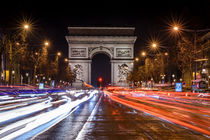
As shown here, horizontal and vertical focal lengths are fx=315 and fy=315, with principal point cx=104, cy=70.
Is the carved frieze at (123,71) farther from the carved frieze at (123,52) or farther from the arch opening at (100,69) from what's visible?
the arch opening at (100,69)

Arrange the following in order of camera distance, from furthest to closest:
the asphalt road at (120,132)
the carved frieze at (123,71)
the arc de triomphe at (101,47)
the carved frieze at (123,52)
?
the carved frieze at (123,52)
the carved frieze at (123,71)
the arc de triomphe at (101,47)
the asphalt road at (120,132)

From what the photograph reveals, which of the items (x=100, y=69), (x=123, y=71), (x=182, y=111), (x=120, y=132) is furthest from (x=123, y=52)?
(x=120, y=132)

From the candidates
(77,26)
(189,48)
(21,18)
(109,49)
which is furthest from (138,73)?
(189,48)

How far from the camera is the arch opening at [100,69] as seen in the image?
127 meters

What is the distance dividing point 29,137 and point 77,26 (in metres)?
72.1

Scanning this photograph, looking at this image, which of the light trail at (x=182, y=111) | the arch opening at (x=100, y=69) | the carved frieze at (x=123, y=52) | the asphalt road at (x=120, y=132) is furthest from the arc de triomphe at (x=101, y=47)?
the asphalt road at (x=120, y=132)

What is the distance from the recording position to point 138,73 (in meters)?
77.4

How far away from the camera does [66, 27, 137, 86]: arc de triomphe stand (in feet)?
257

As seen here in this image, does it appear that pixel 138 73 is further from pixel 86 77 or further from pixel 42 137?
pixel 42 137

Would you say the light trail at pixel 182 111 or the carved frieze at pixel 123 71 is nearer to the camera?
the light trail at pixel 182 111

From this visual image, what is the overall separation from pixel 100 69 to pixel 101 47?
57.8 meters

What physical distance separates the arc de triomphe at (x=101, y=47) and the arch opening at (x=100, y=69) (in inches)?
1683

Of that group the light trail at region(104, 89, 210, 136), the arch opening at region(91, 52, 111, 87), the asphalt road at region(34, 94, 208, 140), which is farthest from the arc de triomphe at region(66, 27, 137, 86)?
→ the asphalt road at region(34, 94, 208, 140)

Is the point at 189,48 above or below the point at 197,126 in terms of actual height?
above
